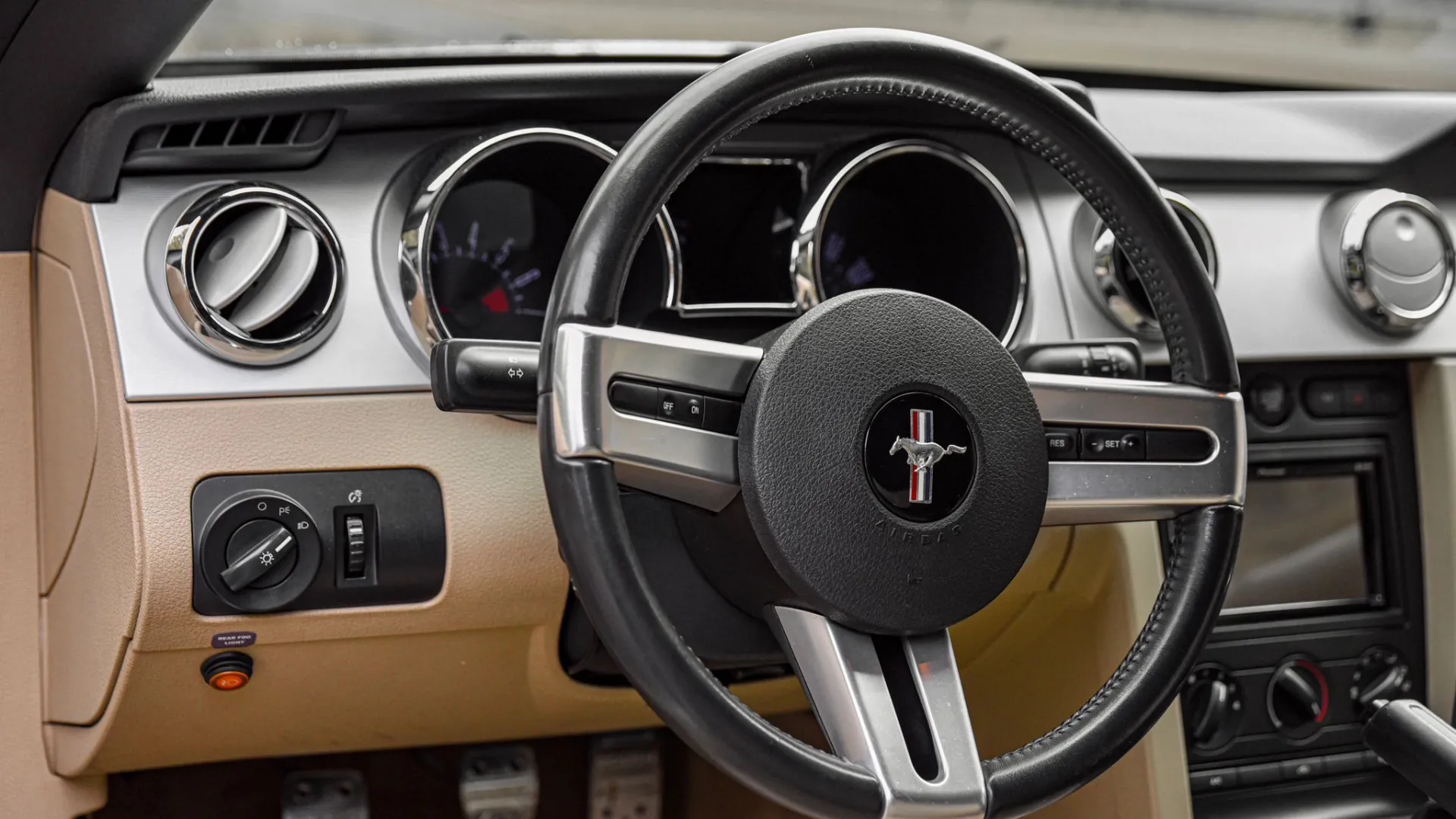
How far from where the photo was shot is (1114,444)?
36.2 inches

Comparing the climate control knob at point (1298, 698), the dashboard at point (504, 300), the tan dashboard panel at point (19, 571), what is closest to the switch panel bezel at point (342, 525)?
the dashboard at point (504, 300)

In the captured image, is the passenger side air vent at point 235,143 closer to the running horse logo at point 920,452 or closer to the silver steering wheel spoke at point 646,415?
the silver steering wheel spoke at point 646,415

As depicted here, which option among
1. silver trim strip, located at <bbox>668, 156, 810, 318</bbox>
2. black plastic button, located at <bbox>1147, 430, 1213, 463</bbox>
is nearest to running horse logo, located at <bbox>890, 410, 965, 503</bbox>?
black plastic button, located at <bbox>1147, 430, 1213, 463</bbox>

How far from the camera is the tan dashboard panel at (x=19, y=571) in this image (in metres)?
1.07

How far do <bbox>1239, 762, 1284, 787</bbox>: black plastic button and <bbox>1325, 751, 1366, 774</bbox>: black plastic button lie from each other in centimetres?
6

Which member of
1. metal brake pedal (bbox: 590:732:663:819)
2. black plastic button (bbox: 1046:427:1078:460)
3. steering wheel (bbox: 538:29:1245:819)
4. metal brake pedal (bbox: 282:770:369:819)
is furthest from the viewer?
metal brake pedal (bbox: 590:732:663:819)

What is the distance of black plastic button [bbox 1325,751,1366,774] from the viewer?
135 centimetres

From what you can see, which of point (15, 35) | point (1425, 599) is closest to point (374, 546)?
point (15, 35)

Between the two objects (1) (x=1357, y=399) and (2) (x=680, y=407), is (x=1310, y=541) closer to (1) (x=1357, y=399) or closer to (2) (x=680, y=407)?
(1) (x=1357, y=399)

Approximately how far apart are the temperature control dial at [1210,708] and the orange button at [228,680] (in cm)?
95

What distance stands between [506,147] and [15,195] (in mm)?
418

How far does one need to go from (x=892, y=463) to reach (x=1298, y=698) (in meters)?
0.80

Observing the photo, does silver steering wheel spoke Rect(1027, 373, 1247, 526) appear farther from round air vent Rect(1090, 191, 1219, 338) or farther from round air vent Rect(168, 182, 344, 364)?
round air vent Rect(168, 182, 344, 364)

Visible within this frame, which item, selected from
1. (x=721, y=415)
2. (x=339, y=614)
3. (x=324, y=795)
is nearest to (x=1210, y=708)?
(x=721, y=415)
